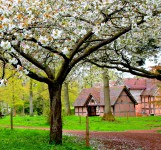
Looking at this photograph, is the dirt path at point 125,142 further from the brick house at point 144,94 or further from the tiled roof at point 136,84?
the tiled roof at point 136,84

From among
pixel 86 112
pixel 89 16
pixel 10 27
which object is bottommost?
pixel 86 112

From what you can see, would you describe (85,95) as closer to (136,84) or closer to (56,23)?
(136,84)

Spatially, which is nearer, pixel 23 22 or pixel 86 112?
pixel 23 22

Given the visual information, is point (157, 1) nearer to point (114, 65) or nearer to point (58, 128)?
point (58, 128)

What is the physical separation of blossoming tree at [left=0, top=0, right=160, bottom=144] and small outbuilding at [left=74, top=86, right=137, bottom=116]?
4017 cm

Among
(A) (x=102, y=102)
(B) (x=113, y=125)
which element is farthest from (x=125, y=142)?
(A) (x=102, y=102)

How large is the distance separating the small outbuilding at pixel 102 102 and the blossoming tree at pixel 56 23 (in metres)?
40.2

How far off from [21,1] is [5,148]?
5.27 metres

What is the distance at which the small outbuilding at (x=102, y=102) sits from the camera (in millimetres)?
54250

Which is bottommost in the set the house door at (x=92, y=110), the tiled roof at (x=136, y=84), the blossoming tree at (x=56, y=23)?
the house door at (x=92, y=110)

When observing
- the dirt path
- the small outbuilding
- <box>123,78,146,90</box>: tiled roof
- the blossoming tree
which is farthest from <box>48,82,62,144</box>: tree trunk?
<box>123,78,146,90</box>: tiled roof

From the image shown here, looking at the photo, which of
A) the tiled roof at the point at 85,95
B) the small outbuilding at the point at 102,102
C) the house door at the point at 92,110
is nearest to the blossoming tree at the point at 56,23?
the small outbuilding at the point at 102,102

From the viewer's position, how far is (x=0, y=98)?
49125mm

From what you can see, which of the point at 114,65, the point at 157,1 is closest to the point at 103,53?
the point at 114,65
